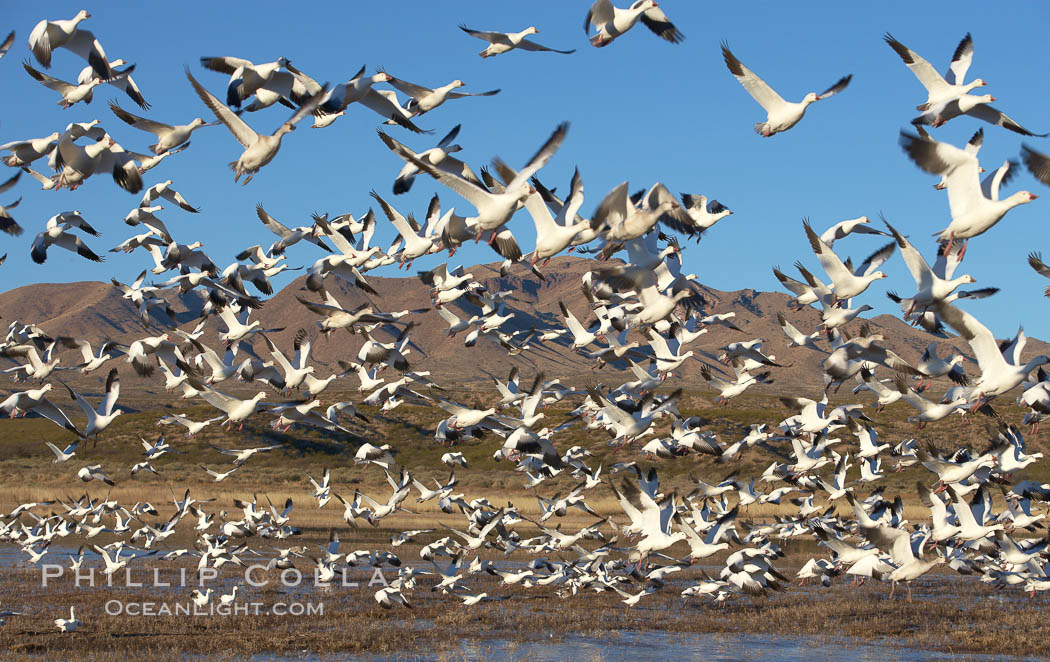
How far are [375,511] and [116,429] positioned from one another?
4753 cm

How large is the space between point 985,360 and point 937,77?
4085mm

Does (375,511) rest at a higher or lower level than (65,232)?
lower

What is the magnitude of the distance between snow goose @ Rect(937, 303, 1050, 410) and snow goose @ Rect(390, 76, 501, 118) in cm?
Answer: 764

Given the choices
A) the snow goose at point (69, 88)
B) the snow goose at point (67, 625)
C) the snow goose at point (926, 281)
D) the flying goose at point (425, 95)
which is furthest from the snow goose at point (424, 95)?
the snow goose at point (67, 625)

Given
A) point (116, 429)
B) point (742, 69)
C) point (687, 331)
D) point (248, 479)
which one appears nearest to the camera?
point (742, 69)

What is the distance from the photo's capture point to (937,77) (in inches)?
570

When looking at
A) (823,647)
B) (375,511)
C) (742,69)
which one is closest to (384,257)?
(742,69)

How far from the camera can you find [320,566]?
903 inches

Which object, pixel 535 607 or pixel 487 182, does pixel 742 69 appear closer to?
pixel 487 182

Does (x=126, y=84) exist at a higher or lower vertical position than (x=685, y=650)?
higher

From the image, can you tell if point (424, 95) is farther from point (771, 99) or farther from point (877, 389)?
point (877, 389)

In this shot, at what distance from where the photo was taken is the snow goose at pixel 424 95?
15922mm

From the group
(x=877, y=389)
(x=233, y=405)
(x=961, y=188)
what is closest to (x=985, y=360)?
(x=961, y=188)

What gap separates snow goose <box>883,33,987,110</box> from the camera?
559 inches
